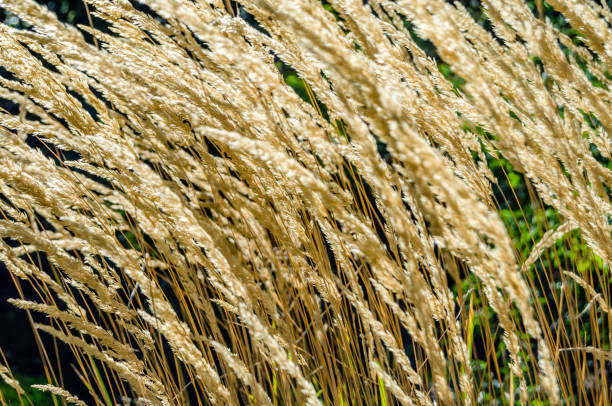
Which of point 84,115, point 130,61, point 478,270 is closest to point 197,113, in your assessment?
point 130,61

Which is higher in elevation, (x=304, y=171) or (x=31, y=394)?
(x=304, y=171)

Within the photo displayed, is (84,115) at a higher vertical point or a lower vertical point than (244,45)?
lower

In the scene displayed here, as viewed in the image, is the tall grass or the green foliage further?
the green foliage

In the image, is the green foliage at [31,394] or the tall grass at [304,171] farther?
the green foliage at [31,394]

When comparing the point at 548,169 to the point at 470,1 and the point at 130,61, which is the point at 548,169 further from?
the point at 470,1

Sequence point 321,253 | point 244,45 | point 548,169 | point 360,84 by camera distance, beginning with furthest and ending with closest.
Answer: point 321,253 < point 244,45 < point 548,169 < point 360,84

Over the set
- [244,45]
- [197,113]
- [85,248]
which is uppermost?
[244,45]

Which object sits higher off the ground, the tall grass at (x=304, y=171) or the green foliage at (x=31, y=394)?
the tall grass at (x=304, y=171)

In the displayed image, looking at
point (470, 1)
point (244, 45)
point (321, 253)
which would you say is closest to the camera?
point (244, 45)

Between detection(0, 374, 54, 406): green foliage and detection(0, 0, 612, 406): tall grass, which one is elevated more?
detection(0, 0, 612, 406): tall grass

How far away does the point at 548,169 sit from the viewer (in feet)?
3.19

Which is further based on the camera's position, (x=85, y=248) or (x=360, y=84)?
(x=85, y=248)

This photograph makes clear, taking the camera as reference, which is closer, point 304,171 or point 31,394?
point 304,171

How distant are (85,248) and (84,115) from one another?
0.95ft
